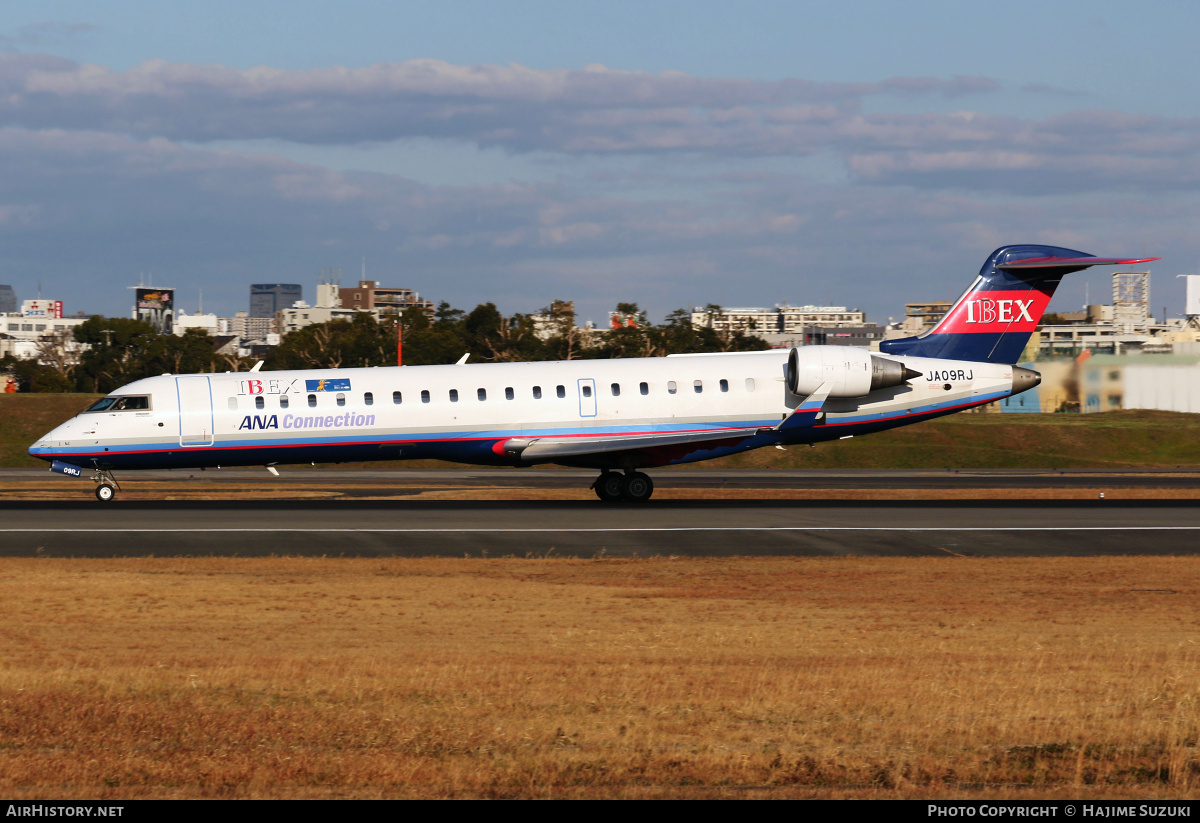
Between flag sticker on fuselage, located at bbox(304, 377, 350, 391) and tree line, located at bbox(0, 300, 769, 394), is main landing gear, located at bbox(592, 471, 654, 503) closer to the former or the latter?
flag sticker on fuselage, located at bbox(304, 377, 350, 391)

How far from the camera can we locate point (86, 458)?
28953mm

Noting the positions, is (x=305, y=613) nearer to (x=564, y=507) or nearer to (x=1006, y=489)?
(x=564, y=507)

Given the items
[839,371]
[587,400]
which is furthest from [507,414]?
[839,371]

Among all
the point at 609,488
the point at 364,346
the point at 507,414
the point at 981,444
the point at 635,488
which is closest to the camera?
the point at 507,414

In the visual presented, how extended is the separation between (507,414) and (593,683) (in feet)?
62.4

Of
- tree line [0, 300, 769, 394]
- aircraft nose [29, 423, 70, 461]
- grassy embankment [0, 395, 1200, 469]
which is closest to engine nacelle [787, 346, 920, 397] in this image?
aircraft nose [29, 423, 70, 461]

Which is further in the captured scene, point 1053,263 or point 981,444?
point 981,444

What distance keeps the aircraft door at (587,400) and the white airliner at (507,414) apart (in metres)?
0.03

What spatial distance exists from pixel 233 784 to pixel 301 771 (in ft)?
1.50

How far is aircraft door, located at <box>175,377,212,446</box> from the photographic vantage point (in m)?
29.0

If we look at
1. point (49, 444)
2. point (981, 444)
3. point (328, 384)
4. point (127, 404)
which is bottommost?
point (981, 444)

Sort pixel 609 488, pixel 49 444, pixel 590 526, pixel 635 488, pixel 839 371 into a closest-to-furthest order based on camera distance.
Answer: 1. pixel 590 526
2. pixel 49 444
3. pixel 839 371
4. pixel 635 488
5. pixel 609 488

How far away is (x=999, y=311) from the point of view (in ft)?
106

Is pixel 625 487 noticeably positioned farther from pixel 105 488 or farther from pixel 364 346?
pixel 364 346
